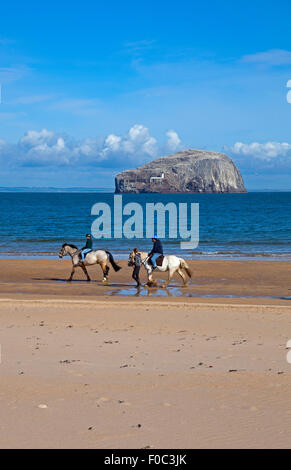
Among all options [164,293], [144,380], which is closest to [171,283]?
[164,293]

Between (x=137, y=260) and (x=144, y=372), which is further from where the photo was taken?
(x=137, y=260)

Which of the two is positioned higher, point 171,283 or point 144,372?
point 144,372

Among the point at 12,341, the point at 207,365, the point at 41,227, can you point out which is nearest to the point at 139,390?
the point at 207,365

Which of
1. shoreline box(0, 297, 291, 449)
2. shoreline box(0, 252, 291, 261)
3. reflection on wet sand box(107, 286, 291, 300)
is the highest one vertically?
shoreline box(0, 252, 291, 261)

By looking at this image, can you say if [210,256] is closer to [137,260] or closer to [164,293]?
[137,260]

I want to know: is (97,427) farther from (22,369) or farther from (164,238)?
(164,238)

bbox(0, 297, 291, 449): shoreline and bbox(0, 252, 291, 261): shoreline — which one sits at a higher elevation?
bbox(0, 252, 291, 261): shoreline

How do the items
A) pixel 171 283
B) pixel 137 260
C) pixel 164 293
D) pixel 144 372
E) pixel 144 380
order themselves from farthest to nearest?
pixel 171 283 < pixel 137 260 < pixel 164 293 < pixel 144 372 < pixel 144 380

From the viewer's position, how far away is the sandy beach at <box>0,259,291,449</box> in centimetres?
668

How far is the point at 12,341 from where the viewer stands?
11.4 metres

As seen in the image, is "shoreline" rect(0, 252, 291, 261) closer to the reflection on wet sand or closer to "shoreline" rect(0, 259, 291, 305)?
"shoreline" rect(0, 259, 291, 305)

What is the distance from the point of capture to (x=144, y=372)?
936cm

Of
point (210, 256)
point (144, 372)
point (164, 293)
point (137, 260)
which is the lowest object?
point (164, 293)

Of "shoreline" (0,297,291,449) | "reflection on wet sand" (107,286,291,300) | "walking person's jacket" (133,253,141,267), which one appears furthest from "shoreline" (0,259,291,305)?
"shoreline" (0,297,291,449)
